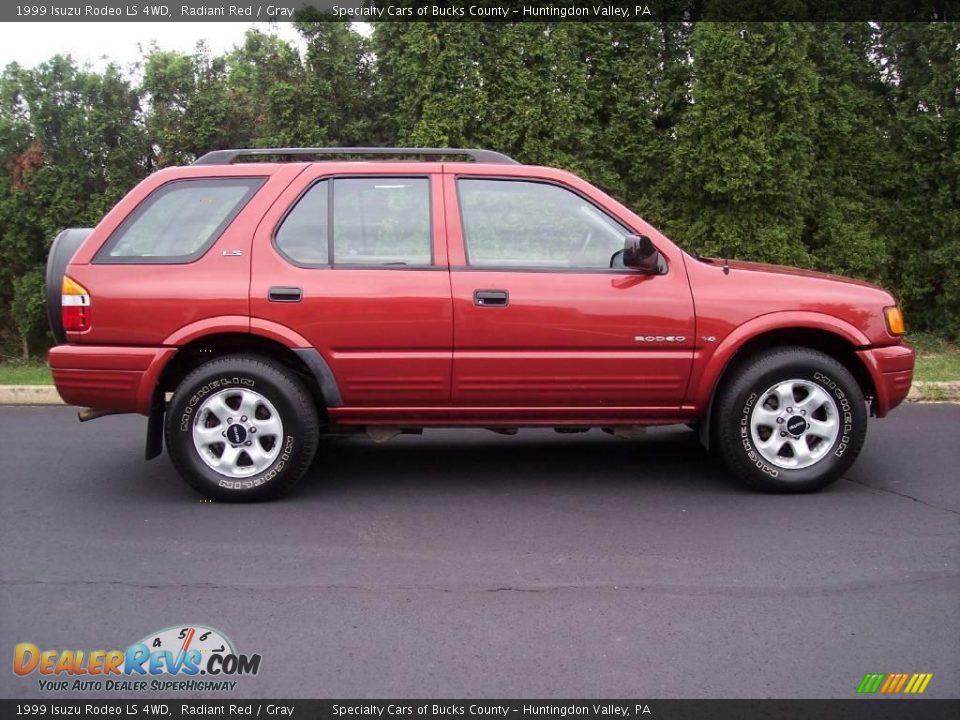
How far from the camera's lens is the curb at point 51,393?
806cm

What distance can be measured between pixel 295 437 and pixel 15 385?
5.03m

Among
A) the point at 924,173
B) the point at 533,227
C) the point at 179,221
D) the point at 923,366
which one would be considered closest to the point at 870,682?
the point at 533,227

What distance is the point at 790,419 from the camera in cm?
505

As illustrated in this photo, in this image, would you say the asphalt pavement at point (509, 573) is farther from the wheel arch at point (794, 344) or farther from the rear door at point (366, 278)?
the rear door at point (366, 278)

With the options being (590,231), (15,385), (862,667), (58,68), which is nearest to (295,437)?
(590,231)

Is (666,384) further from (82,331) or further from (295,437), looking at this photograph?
(82,331)

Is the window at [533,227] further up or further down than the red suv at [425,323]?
further up

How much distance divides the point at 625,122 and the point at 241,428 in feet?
23.3

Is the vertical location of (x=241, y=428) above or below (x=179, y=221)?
below

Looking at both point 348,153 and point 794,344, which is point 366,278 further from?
point 794,344

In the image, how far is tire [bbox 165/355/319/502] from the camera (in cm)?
489

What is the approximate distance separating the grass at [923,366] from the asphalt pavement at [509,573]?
300 centimetres

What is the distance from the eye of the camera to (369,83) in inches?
427
